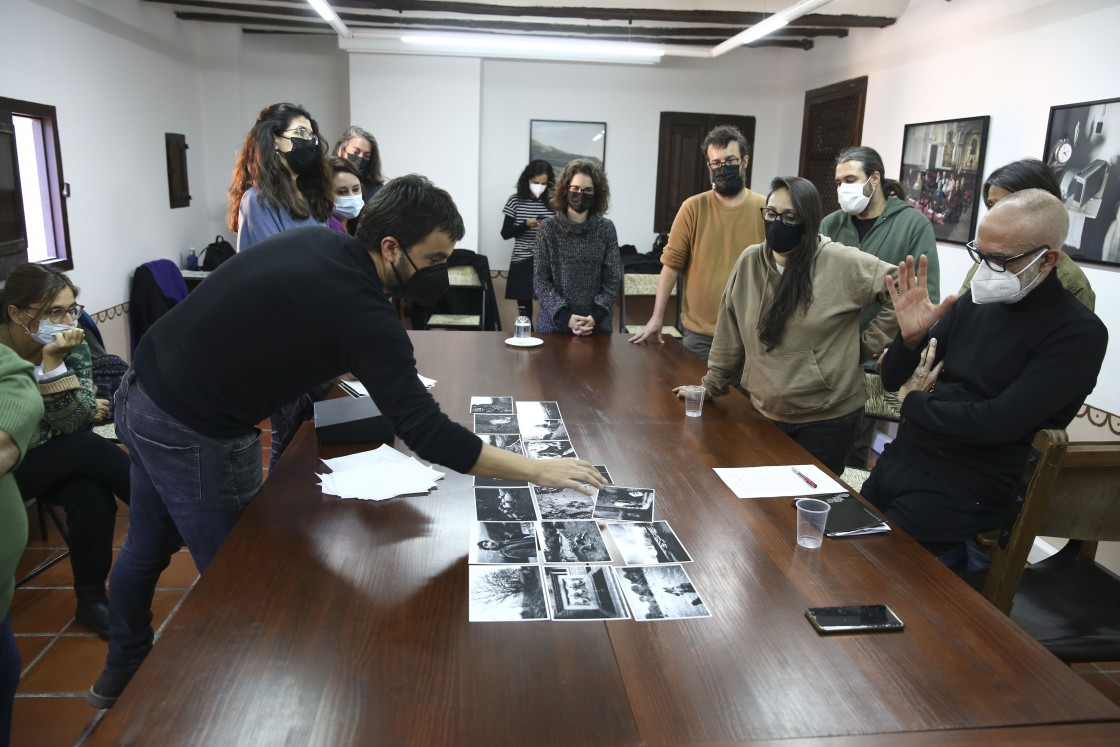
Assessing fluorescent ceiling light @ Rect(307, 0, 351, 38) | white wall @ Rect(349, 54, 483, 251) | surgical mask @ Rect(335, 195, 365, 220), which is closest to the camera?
surgical mask @ Rect(335, 195, 365, 220)

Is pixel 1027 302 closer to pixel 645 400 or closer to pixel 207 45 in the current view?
pixel 645 400

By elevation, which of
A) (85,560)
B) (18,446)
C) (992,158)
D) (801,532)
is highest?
(992,158)

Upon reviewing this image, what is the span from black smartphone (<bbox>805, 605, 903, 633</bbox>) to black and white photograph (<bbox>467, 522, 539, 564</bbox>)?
1.77ft

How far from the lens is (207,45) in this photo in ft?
22.1

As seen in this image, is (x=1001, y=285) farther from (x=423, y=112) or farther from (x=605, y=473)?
(x=423, y=112)

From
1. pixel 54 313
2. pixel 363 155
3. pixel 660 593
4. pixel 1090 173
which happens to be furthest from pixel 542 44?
pixel 660 593

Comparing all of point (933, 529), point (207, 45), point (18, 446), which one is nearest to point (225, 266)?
point (18, 446)

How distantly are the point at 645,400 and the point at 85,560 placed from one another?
6.56ft

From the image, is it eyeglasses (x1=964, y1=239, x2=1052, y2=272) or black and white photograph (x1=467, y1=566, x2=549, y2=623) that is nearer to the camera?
black and white photograph (x1=467, y1=566, x2=549, y2=623)

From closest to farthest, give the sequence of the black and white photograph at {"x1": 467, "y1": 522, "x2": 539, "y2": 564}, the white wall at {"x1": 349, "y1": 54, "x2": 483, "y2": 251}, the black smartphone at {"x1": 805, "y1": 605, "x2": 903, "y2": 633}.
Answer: the black smartphone at {"x1": 805, "y1": 605, "x2": 903, "y2": 633} → the black and white photograph at {"x1": 467, "y1": 522, "x2": 539, "y2": 564} → the white wall at {"x1": 349, "y1": 54, "x2": 483, "y2": 251}

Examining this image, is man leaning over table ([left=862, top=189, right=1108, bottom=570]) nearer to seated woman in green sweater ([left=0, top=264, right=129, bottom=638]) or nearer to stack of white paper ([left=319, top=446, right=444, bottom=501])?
stack of white paper ([left=319, top=446, right=444, bottom=501])

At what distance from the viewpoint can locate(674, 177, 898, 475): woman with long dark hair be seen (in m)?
2.41

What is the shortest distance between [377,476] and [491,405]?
657 millimetres

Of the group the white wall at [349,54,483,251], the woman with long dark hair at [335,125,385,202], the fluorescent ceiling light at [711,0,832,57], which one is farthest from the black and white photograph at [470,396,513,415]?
the white wall at [349,54,483,251]
